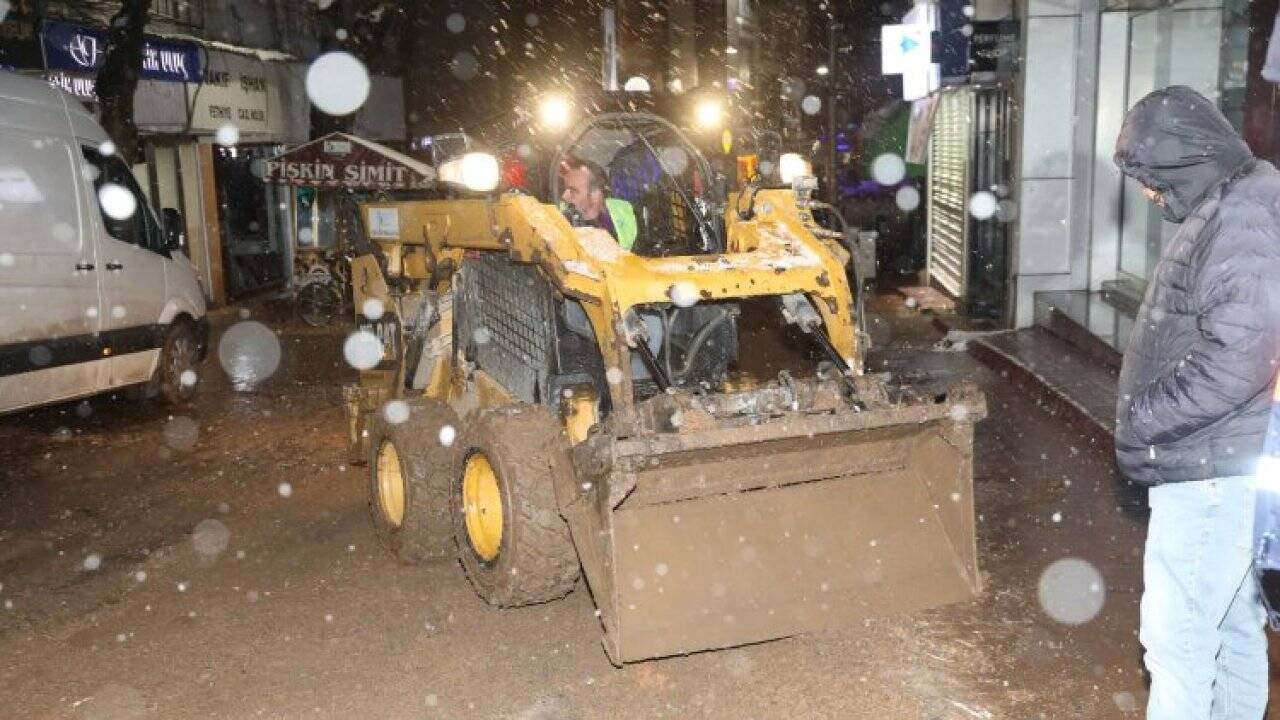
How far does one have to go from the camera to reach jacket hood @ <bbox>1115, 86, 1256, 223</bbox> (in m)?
3.17

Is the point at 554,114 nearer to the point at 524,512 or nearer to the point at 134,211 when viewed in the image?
the point at 524,512

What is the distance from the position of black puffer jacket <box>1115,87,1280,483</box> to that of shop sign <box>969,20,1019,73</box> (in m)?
9.67

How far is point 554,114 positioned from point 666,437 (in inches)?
94.2

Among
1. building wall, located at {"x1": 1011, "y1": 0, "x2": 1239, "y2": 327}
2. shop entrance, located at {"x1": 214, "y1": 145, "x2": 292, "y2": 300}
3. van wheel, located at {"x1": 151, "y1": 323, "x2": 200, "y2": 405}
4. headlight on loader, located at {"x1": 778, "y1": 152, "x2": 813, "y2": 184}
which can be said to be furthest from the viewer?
shop entrance, located at {"x1": 214, "y1": 145, "x2": 292, "y2": 300}

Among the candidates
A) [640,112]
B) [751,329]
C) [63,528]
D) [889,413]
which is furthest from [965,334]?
[63,528]

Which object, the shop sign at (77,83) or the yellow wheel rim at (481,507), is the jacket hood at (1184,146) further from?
the shop sign at (77,83)

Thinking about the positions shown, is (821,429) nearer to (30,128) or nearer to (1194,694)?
(1194,694)

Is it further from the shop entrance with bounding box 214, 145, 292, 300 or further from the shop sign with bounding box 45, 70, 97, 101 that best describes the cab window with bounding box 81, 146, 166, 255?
the shop entrance with bounding box 214, 145, 292, 300

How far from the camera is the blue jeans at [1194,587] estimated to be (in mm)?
3213

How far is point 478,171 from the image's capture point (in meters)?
5.51

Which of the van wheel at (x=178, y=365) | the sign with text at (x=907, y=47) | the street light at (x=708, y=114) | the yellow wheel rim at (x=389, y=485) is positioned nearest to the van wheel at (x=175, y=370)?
the van wheel at (x=178, y=365)

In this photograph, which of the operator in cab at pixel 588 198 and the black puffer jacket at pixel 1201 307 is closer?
the black puffer jacket at pixel 1201 307

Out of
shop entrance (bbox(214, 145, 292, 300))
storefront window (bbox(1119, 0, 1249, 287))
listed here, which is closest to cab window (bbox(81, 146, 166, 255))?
shop entrance (bbox(214, 145, 292, 300))

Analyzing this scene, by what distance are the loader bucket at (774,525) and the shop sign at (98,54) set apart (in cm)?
1181
